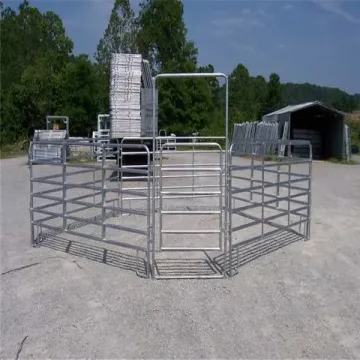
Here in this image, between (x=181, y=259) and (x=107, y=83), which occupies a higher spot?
(x=107, y=83)

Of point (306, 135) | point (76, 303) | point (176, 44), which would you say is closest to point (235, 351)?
point (76, 303)

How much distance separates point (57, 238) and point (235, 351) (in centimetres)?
408

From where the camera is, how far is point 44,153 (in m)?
21.6

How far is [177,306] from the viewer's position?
14.5 ft

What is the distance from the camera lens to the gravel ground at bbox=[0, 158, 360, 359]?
366cm

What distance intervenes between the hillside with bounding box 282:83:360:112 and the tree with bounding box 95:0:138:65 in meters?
31.4

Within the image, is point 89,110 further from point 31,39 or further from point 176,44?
point 31,39

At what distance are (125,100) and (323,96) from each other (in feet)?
260

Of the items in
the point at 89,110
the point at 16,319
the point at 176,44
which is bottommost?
the point at 16,319

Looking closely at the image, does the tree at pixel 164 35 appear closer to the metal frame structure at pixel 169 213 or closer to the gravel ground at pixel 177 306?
the metal frame structure at pixel 169 213

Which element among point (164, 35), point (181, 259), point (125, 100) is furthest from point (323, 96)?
point (181, 259)

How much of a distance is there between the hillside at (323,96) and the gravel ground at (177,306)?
57329 mm

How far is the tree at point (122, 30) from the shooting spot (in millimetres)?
34219

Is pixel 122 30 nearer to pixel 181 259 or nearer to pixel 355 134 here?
pixel 355 134
